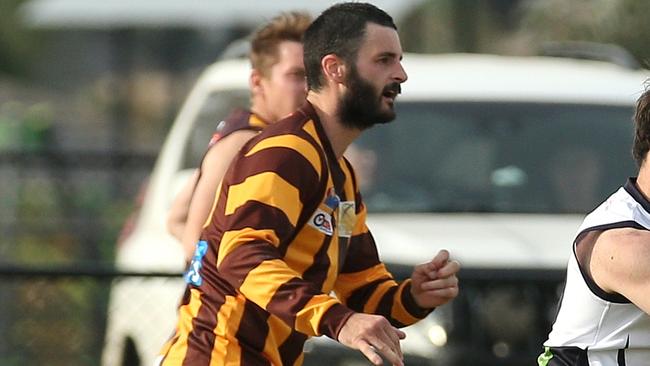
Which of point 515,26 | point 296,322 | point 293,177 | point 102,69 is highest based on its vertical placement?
point 293,177

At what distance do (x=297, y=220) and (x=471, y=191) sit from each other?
138 inches

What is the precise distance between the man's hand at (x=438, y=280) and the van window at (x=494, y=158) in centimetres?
294

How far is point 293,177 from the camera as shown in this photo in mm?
4457

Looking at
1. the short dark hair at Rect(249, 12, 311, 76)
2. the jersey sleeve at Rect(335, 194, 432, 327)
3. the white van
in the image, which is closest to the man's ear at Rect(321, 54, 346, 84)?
the jersey sleeve at Rect(335, 194, 432, 327)

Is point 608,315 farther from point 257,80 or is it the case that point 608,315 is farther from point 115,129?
point 115,129

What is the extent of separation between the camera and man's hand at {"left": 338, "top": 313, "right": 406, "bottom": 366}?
407 centimetres

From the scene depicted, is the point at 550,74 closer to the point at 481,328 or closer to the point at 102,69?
the point at 481,328

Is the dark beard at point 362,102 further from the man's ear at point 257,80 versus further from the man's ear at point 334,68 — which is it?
the man's ear at point 257,80

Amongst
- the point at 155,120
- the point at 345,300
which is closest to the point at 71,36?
the point at 155,120

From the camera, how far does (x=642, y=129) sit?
423cm

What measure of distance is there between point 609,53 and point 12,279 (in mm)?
3441

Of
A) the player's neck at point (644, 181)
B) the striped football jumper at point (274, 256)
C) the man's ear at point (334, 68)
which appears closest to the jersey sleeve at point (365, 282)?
the striped football jumper at point (274, 256)

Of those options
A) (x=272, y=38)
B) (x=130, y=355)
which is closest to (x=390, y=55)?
(x=272, y=38)

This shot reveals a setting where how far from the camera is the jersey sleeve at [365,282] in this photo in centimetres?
504
